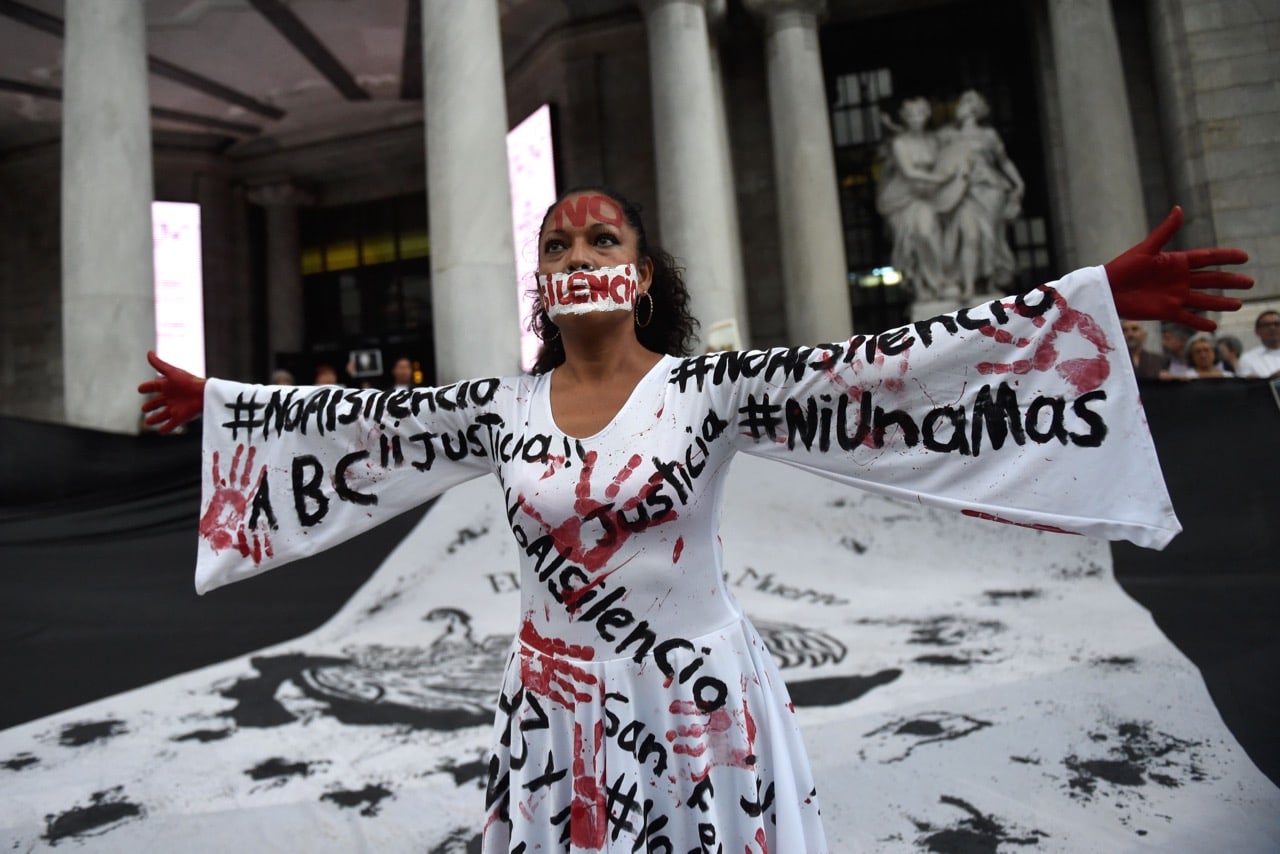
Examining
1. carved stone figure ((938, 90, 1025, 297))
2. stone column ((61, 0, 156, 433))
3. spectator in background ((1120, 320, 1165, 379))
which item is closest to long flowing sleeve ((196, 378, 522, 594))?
spectator in background ((1120, 320, 1165, 379))

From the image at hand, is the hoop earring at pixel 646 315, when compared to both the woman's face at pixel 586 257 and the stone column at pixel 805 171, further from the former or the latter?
the stone column at pixel 805 171

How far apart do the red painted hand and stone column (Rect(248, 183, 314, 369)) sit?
2057 centimetres

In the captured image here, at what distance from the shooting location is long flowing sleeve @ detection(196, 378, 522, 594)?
7.03 feet

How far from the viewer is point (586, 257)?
1951mm

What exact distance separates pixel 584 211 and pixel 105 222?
961 centimetres

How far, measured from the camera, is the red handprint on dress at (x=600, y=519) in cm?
175

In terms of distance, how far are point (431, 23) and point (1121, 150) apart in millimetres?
9559

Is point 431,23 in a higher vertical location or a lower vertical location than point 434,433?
higher

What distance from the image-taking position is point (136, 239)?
9531 mm

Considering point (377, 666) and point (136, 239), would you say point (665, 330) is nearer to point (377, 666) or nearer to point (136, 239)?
point (377, 666)

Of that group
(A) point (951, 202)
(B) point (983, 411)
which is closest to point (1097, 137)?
(A) point (951, 202)

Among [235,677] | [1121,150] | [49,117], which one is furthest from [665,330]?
[49,117]

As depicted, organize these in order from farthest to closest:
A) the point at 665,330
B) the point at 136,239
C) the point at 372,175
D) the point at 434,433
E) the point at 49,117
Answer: the point at 372,175 → the point at 49,117 → the point at 136,239 → the point at 665,330 → the point at 434,433

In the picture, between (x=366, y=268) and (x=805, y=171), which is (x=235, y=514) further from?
(x=366, y=268)
